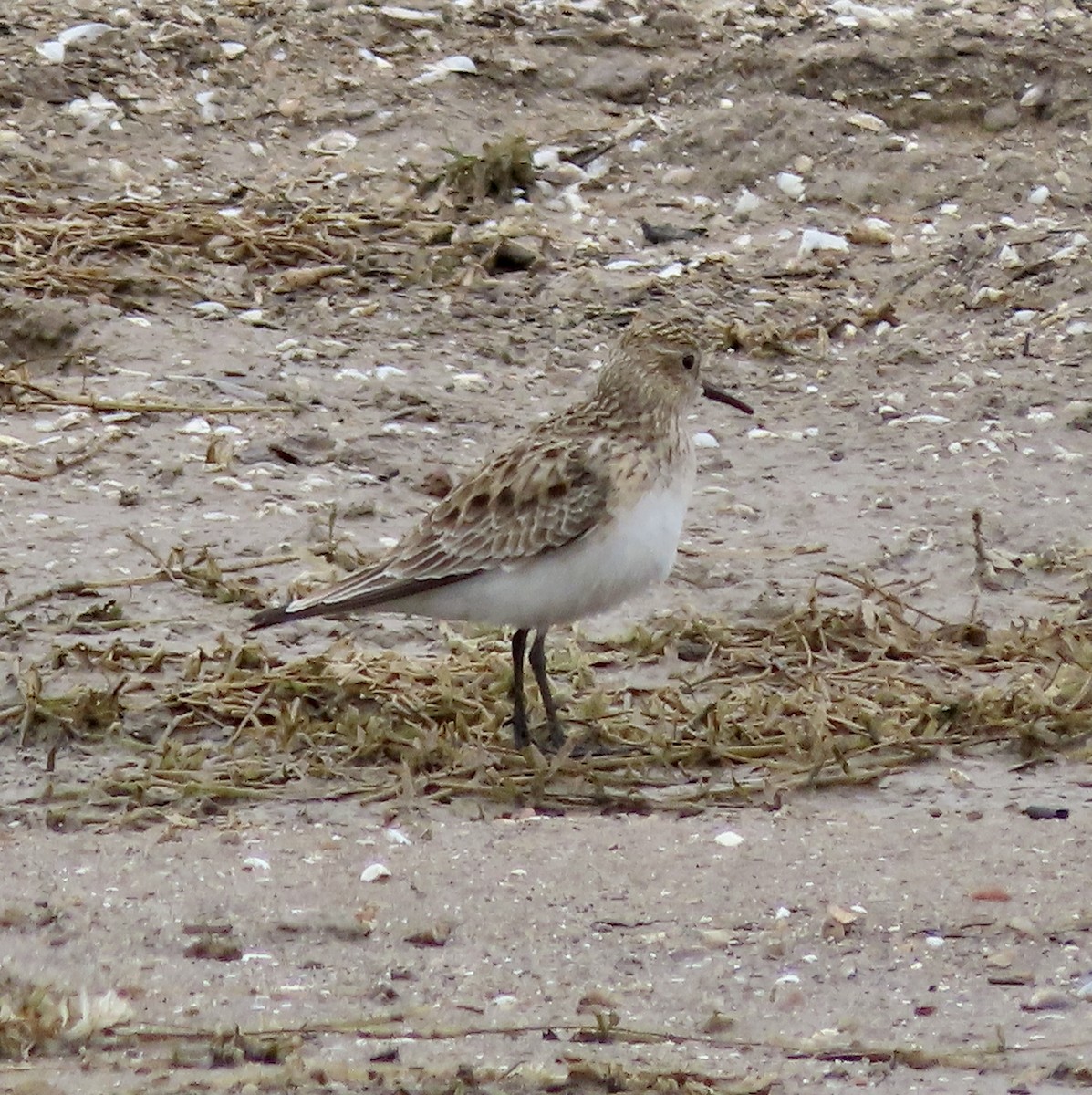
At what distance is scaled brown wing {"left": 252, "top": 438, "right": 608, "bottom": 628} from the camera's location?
5957 mm

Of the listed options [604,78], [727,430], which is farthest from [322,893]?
[604,78]

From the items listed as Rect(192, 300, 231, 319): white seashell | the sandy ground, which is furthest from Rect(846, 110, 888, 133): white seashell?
Rect(192, 300, 231, 319): white seashell

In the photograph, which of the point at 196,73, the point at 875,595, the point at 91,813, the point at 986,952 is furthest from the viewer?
the point at 196,73

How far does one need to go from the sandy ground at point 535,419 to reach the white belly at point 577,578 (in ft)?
2.01

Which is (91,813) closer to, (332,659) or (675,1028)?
(332,659)

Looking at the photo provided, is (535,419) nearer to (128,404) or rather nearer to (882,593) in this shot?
(128,404)

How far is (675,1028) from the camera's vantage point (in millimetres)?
4375

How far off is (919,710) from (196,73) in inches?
239

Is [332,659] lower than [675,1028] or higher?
lower

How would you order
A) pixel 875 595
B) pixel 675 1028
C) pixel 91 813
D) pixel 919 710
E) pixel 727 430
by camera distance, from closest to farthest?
pixel 675 1028 → pixel 91 813 → pixel 919 710 → pixel 875 595 → pixel 727 430

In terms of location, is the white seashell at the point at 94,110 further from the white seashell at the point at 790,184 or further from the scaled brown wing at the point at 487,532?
the scaled brown wing at the point at 487,532

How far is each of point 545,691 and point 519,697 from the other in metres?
0.07

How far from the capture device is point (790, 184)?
399 inches

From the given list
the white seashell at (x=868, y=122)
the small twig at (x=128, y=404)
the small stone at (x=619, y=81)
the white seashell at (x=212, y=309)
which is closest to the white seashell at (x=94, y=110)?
the white seashell at (x=212, y=309)
